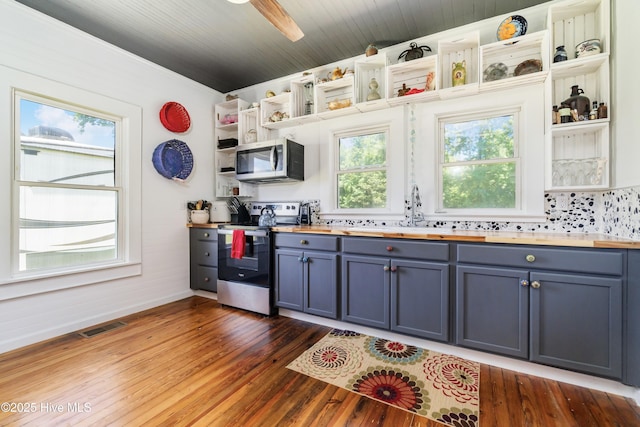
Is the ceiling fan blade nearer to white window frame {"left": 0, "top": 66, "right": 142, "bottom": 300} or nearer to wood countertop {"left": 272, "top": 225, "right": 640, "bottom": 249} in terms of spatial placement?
wood countertop {"left": 272, "top": 225, "right": 640, "bottom": 249}

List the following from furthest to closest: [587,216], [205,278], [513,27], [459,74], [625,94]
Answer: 1. [205,278]
2. [459,74]
3. [513,27]
4. [587,216]
5. [625,94]

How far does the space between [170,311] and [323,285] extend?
1.77 metres

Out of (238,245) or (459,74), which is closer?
(459,74)

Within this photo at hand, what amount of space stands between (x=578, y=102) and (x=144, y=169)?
13.1ft

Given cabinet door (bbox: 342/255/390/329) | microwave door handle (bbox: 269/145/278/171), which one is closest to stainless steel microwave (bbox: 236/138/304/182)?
microwave door handle (bbox: 269/145/278/171)

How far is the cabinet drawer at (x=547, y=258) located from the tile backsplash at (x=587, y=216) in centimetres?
25

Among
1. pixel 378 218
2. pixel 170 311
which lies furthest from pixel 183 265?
pixel 378 218

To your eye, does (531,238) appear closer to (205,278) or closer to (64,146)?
(205,278)

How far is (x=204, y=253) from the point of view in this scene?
3352 mm

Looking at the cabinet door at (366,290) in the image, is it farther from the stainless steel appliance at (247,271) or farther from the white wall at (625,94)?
the white wall at (625,94)

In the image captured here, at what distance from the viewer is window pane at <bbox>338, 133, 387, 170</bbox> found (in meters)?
2.90

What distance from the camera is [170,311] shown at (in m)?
2.93

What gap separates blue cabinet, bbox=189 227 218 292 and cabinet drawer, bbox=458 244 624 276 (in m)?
2.67

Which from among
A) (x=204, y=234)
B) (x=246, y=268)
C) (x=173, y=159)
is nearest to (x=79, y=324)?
(x=204, y=234)
